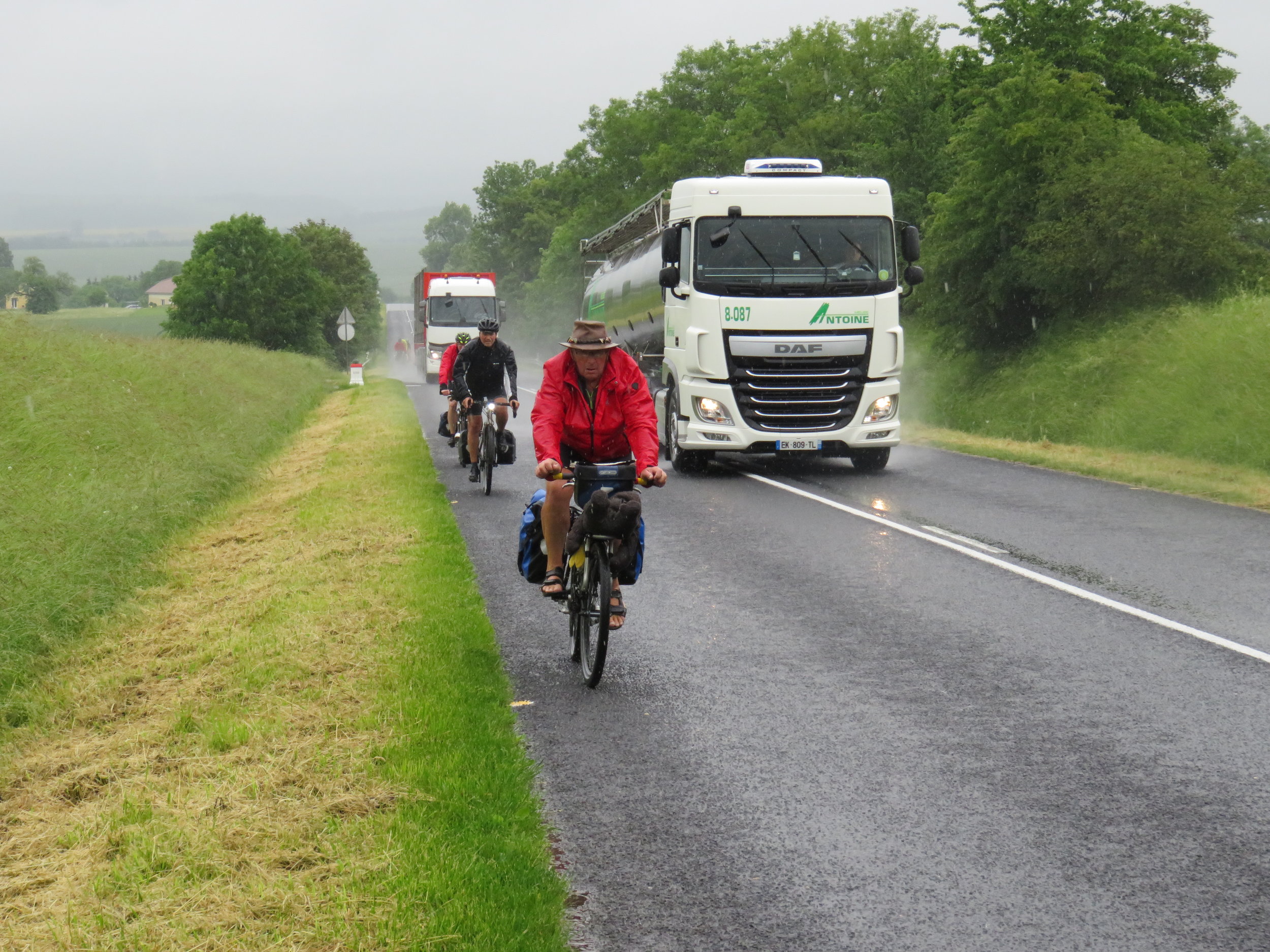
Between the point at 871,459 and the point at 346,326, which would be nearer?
the point at 871,459

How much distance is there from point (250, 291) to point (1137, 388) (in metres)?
56.0

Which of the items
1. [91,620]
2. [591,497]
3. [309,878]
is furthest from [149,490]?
[309,878]

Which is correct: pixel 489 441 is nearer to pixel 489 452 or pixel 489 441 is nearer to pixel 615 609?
pixel 489 452

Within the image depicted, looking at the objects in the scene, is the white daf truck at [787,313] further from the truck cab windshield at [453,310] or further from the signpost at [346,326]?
the signpost at [346,326]

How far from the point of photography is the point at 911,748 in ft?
17.7

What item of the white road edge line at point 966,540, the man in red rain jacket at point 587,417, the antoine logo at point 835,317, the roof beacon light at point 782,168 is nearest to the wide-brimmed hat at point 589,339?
the man in red rain jacket at point 587,417

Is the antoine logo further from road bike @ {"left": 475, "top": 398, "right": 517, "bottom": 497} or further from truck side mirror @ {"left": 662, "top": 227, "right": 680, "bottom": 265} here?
road bike @ {"left": 475, "top": 398, "right": 517, "bottom": 497}

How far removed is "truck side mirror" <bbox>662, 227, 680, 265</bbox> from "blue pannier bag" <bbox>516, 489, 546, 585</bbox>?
8.77 m

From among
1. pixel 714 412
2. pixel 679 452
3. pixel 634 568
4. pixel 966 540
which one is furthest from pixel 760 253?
pixel 634 568

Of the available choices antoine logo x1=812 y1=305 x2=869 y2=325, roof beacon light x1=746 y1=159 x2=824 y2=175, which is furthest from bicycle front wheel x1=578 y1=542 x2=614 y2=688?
roof beacon light x1=746 y1=159 x2=824 y2=175

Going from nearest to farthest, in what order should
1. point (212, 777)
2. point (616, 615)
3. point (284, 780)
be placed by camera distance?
point (284, 780) → point (212, 777) → point (616, 615)

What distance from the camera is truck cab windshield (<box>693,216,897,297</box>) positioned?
1523cm

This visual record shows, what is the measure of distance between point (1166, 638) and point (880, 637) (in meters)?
1.55

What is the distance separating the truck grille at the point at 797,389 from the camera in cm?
1506
